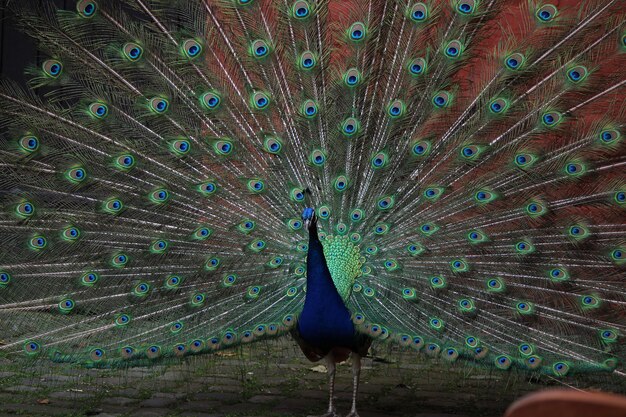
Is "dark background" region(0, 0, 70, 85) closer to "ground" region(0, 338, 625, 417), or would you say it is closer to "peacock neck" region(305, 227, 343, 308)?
"ground" region(0, 338, 625, 417)

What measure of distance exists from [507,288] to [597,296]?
1.28ft

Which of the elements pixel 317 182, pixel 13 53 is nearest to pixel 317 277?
pixel 317 182

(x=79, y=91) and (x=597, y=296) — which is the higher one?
(x=79, y=91)

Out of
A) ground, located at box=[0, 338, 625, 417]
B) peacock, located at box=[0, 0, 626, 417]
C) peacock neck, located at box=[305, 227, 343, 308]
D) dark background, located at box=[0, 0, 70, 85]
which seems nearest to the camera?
peacock neck, located at box=[305, 227, 343, 308]

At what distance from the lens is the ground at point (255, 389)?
4.53 metres

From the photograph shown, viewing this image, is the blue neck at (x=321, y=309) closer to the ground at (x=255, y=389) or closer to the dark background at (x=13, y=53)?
the ground at (x=255, y=389)

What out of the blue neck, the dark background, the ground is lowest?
the ground

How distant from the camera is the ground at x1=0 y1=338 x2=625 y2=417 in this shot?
4531mm

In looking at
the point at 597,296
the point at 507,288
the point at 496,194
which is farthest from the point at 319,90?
the point at 597,296

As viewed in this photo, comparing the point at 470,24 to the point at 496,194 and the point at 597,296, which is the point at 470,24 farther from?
the point at 597,296

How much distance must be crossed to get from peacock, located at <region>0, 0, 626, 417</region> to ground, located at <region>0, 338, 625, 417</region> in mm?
259

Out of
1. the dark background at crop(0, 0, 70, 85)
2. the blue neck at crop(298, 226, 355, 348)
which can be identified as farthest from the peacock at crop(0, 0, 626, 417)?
the dark background at crop(0, 0, 70, 85)

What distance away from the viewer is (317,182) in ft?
14.6

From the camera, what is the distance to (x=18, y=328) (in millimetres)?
4520
